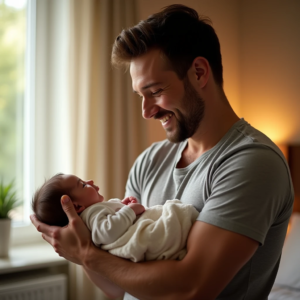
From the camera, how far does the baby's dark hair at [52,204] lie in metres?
1.38

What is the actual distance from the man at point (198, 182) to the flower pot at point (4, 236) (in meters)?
0.97

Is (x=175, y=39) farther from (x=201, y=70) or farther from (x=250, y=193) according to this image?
(x=250, y=193)

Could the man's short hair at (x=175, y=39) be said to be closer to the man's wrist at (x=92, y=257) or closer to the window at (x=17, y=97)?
the man's wrist at (x=92, y=257)

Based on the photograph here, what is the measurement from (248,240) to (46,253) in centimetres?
172

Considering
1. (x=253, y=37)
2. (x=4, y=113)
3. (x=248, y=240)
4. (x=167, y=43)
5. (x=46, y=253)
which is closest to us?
(x=248, y=240)

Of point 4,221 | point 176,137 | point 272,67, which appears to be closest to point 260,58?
point 272,67

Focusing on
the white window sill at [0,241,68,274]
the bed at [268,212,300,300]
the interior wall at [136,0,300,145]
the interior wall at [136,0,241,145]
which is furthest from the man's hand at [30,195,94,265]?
the interior wall at [136,0,241,145]

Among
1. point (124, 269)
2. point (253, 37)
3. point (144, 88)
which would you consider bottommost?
point (124, 269)

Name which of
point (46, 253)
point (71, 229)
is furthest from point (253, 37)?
point (71, 229)

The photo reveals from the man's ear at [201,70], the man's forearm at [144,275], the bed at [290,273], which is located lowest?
the bed at [290,273]

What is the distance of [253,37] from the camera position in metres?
3.48

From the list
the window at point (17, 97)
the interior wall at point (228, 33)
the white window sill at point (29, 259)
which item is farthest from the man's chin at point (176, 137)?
the interior wall at point (228, 33)

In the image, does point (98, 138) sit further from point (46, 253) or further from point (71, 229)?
point (71, 229)

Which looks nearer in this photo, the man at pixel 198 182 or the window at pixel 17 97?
the man at pixel 198 182
